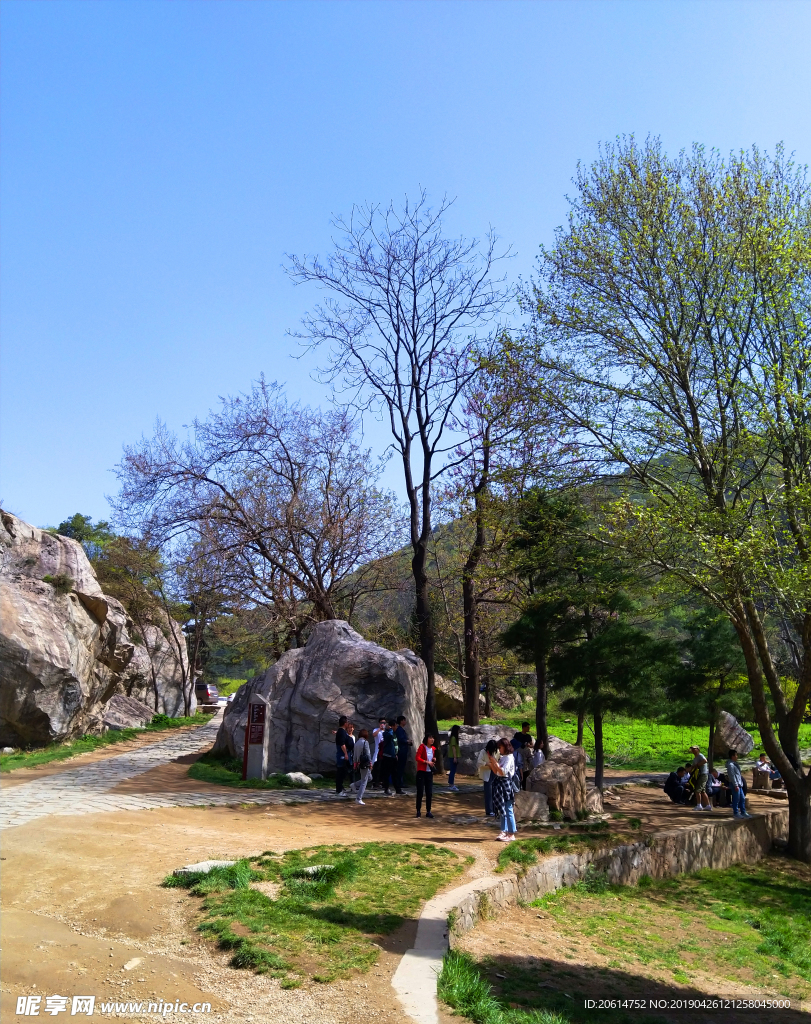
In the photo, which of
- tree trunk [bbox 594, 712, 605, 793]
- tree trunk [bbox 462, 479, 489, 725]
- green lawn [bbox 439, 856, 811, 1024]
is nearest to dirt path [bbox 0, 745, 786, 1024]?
green lawn [bbox 439, 856, 811, 1024]

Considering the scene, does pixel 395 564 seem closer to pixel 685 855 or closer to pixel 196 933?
pixel 685 855

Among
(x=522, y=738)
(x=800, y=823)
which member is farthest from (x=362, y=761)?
(x=800, y=823)

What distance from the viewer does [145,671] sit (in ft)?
110

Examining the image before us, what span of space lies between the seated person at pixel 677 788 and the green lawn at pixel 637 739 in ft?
15.5

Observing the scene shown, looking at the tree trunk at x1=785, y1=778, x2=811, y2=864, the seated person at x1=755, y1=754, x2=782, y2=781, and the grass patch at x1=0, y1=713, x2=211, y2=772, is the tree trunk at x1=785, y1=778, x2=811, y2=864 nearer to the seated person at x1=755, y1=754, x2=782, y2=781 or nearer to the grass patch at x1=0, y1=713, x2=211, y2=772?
the seated person at x1=755, y1=754, x2=782, y2=781

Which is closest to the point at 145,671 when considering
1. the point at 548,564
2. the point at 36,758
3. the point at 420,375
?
the point at 36,758

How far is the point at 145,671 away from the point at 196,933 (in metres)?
28.6

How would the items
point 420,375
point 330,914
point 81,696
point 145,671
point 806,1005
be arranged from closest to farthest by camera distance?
point 330,914 < point 806,1005 < point 81,696 < point 420,375 < point 145,671

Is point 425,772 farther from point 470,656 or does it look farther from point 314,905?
point 470,656

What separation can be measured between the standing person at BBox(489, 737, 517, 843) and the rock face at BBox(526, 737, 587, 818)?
2.03 metres

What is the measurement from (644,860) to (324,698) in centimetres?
808

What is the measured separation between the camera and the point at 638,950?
9094 millimetres

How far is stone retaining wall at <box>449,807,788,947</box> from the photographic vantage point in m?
8.77

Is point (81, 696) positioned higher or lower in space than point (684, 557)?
lower
